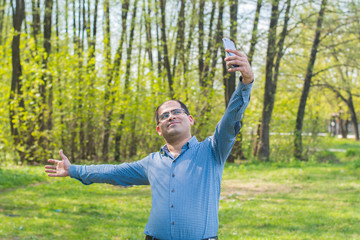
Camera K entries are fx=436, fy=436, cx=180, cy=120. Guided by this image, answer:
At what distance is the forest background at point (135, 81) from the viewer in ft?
52.9

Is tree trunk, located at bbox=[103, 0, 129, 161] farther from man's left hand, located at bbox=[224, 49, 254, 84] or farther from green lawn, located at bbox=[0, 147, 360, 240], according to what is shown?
man's left hand, located at bbox=[224, 49, 254, 84]

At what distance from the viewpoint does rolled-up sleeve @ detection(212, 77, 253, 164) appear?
2.93 metres

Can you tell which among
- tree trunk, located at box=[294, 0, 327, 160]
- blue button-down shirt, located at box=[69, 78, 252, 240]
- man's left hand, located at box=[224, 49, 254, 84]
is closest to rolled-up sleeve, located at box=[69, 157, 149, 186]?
blue button-down shirt, located at box=[69, 78, 252, 240]

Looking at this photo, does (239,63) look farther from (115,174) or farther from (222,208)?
(222,208)

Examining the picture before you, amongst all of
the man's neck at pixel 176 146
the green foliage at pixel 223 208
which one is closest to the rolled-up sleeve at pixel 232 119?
the man's neck at pixel 176 146

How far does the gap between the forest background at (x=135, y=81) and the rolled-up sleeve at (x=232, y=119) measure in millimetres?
13039

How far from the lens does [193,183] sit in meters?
3.04

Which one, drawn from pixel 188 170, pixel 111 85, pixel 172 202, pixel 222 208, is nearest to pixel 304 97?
pixel 111 85

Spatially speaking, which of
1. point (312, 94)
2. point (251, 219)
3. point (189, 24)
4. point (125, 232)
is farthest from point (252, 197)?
point (312, 94)

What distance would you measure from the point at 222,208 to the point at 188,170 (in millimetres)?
6750

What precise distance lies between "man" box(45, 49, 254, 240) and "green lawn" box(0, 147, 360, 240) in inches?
164

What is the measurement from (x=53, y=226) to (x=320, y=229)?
470 cm

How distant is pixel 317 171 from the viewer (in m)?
15.2

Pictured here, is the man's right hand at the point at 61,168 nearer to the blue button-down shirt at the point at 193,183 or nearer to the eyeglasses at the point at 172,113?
the blue button-down shirt at the point at 193,183
